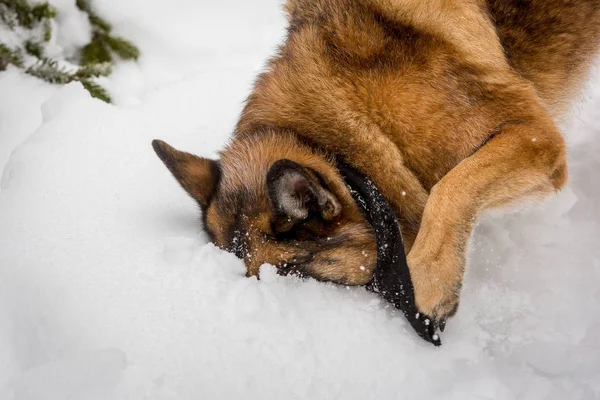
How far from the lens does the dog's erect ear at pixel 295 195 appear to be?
2107mm

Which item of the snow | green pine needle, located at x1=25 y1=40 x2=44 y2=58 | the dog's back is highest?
the dog's back

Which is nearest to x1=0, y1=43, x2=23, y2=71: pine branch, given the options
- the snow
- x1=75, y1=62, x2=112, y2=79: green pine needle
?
x1=75, y1=62, x2=112, y2=79: green pine needle

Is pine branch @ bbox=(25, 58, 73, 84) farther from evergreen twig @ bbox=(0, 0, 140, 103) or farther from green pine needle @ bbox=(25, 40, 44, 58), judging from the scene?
green pine needle @ bbox=(25, 40, 44, 58)

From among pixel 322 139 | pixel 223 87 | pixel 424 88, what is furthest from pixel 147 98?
pixel 424 88

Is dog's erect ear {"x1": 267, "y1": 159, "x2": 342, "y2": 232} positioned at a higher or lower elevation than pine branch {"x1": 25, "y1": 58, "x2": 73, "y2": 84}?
higher

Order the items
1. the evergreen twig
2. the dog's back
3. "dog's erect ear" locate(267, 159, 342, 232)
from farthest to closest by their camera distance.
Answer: the evergreen twig < the dog's back < "dog's erect ear" locate(267, 159, 342, 232)

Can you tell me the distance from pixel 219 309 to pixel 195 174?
0.80 m

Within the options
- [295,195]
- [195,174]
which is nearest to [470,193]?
[295,195]

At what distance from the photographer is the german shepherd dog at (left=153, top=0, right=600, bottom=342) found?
2.38 meters

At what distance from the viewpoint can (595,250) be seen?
2.75 metres

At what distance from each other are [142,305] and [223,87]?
2.60 metres

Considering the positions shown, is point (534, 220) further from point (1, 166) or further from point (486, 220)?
point (1, 166)

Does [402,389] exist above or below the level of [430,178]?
below

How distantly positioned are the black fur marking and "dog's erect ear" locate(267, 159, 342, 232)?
159 mm
